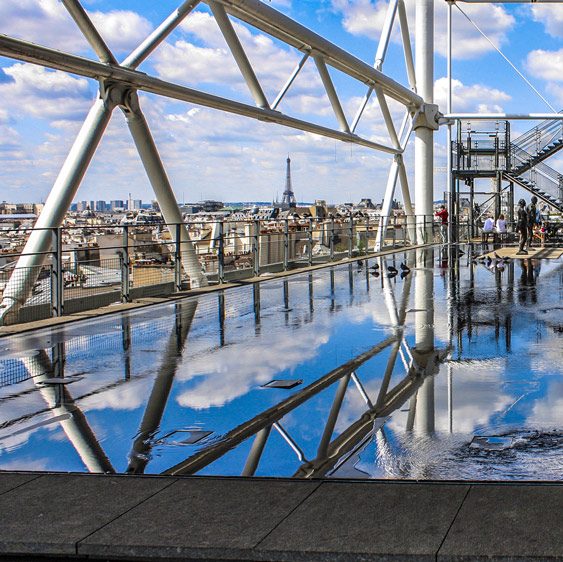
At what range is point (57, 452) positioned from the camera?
5961 millimetres

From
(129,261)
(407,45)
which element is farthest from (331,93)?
(407,45)

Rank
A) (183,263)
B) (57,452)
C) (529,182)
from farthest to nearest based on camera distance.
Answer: (529,182), (183,263), (57,452)

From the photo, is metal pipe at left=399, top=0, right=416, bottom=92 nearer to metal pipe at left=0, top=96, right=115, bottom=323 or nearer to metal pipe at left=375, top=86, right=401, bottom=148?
metal pipe at left=375, top=86, right=401, bottom=148

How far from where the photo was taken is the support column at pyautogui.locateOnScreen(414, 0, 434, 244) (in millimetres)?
A: 37094

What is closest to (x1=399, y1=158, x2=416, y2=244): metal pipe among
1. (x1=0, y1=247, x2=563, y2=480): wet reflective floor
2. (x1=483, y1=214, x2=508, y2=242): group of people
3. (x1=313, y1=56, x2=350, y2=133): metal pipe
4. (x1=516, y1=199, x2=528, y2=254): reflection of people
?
(x1=483, y1=214, x2=508, y2=242): group of people

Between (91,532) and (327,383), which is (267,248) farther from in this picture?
(91,532)

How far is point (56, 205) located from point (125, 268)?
1815mm

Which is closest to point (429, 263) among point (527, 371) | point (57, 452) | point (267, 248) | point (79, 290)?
point (267, 248)

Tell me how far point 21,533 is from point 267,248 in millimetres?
18061

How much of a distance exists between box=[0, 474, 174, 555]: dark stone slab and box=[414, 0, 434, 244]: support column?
33540mm

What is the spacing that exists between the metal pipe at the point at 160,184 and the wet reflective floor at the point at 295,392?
110 inches

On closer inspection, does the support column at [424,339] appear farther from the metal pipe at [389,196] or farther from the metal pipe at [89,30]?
the metal pipe at [389,196]

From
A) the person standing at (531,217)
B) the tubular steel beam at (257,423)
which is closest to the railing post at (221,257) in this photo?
the tubular steel beam at (257,423)

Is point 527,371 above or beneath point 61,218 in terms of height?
beneath
